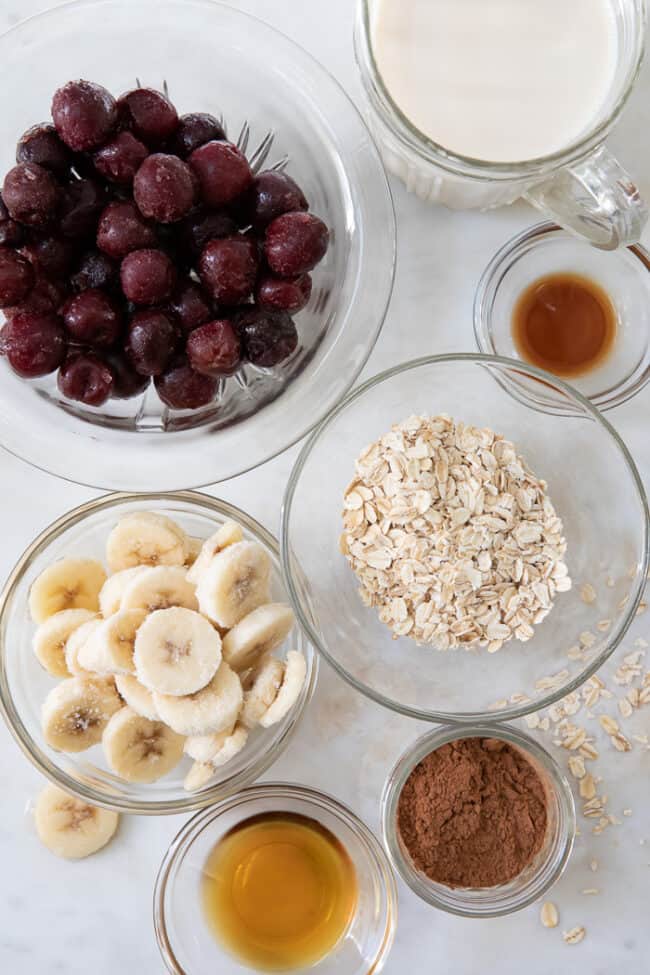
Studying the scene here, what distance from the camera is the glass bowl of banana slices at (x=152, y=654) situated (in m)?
1.15

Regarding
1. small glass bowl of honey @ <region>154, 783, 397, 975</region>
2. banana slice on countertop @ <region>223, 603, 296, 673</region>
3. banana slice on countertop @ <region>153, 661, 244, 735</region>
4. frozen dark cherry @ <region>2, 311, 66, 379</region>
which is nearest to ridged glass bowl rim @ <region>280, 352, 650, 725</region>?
banana slice on countertop @ <region>223, 603, 296, 673</region>

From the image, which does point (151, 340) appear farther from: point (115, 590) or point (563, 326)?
point (563, 326)

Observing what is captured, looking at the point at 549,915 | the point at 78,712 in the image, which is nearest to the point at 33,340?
the point at 78,712

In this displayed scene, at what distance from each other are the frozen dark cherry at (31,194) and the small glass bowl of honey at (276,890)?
79 cm

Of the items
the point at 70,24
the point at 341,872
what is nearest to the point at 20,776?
the point at 341,872

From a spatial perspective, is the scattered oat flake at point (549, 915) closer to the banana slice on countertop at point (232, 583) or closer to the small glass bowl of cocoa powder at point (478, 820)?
the small glass bowl of cocoa powder at point (478, 820)

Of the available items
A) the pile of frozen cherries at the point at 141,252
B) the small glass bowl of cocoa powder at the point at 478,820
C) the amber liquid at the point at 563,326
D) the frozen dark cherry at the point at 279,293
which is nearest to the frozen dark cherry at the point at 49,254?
the pile of frozen cherries at the point at 141,252

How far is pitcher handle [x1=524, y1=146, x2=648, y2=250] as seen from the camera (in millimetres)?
1133

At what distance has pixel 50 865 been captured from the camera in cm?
136

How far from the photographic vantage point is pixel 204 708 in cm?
114

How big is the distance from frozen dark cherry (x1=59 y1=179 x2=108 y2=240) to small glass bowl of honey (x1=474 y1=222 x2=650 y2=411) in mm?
556

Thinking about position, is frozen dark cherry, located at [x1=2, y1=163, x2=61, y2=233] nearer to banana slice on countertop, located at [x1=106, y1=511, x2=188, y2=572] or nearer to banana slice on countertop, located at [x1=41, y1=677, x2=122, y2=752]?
banana slice on countertop, located at [x1=106, y1=511, x2=188, y2=572]

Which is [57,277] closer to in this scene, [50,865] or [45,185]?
[45,185]

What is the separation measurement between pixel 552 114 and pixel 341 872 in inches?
41.2
